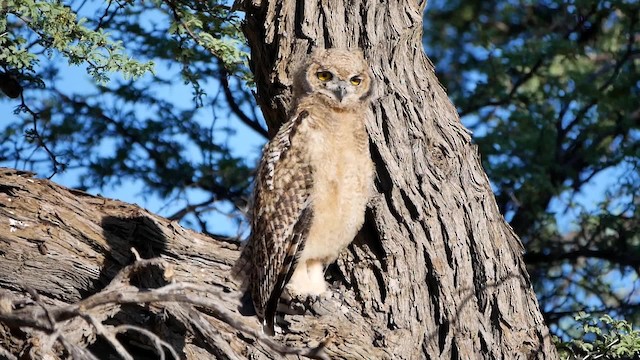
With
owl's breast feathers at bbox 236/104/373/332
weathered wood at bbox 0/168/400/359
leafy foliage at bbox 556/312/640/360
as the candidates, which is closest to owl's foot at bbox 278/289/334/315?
weathered wood at bbox 0/168/400/359

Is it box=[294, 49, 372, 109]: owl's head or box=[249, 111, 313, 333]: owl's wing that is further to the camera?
box=[294, 49, 372, 109]: owl's head

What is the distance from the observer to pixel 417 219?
14.8 feet

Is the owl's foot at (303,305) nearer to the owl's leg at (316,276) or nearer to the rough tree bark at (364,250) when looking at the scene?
the rough tree bark at (364,250)

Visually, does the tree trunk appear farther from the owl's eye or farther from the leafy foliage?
the leafy foliage

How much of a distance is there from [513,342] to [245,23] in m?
2.03

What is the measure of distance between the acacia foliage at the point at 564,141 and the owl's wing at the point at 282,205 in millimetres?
2941

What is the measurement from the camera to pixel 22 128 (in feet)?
21.7

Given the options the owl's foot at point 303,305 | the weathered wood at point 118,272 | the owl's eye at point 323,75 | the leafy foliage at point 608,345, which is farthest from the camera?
the leafy foliage at point 608,345

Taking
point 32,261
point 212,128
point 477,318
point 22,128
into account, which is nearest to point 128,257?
point 32,261

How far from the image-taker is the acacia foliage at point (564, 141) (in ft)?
24.9

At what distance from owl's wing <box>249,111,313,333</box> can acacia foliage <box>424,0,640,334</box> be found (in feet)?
9.65

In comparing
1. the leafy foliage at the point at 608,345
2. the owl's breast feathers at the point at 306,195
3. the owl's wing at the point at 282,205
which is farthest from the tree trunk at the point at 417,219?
the leafy foliage at the point at 608,345

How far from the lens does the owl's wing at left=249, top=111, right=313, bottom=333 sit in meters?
4.45

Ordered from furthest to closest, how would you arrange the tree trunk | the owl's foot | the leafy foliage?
the leafy foliage < the tree trunk < the owl's foot
